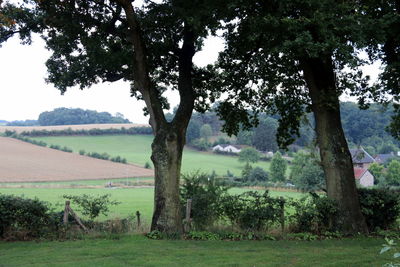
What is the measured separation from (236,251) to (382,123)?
87574 mm

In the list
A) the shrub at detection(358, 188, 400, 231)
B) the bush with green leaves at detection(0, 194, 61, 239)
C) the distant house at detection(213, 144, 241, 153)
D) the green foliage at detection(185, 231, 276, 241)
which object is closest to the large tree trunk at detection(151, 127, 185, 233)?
A: the green foliage at detection(185, 231, 276, 241)

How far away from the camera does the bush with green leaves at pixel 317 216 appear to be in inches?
562

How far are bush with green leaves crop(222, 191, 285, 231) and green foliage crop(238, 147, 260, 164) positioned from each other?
78.1 meters

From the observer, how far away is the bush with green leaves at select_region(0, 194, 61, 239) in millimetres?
13539

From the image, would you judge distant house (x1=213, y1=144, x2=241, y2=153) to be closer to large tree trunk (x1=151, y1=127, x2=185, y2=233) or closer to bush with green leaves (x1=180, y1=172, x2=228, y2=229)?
bush with green leaves (x1=180, y1=172, x2=228, y2=229)

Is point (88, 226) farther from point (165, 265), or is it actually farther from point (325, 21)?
point (325, 21)

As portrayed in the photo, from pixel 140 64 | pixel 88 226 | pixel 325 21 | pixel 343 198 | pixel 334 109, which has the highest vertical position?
pixel 325 21

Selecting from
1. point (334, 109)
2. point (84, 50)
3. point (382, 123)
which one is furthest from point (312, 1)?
point (382, 123)

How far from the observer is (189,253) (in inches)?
432

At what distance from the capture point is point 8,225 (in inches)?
536

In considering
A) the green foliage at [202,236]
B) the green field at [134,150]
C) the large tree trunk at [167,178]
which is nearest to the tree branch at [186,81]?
the large tree trunk at [167,178]

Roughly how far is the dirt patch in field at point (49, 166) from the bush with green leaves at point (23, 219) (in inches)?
2085

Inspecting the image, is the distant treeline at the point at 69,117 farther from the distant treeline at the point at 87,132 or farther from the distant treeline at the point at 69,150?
the distant treeline at the point at 69,150

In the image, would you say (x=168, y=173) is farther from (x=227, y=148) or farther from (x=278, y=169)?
(x=227, y=148)
